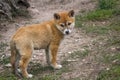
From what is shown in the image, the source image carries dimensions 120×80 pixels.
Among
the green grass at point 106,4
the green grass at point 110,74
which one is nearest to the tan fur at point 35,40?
the green grass at point 110,74

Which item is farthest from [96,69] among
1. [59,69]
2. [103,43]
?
[103,43]

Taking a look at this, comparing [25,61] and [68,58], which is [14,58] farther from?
[68,58]

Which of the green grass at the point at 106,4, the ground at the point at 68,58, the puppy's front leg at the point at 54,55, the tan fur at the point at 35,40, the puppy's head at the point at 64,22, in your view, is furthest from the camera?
the green grass at the point at 106,4

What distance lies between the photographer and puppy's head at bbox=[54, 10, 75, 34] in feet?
28.2

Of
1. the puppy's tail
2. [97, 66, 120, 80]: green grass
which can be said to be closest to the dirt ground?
[97, 66, 120, 80]: green grass

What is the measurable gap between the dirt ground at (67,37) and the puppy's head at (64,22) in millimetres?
878

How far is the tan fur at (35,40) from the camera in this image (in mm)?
8102

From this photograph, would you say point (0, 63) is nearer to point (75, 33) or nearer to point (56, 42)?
point (56, 42)

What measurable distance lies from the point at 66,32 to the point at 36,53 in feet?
6.47

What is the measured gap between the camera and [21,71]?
8414 millimetres

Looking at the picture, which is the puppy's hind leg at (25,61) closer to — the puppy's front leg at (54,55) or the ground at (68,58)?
the ground at (68,58)

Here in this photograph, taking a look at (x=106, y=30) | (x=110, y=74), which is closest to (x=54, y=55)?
(x=110, y=74)

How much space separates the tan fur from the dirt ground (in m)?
0.65

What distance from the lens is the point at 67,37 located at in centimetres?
1173
